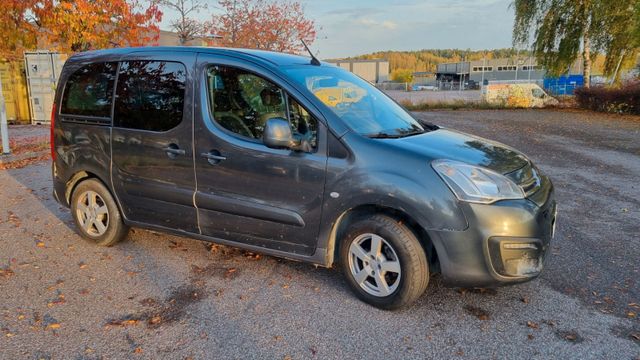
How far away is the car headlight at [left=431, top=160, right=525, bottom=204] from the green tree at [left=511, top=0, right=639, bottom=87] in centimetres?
2229

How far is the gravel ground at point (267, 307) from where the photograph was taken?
10.2 feet

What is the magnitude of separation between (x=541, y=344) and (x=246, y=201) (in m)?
2.34

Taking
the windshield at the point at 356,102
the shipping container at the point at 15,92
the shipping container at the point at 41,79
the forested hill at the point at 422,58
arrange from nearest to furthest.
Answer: the windshield at the point at 356,102
the shipping container at the point at 41,79
the shipping container at the point at 15,92
the forested hill at the point at 422,58

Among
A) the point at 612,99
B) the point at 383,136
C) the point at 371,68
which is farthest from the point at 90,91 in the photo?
the point at 371,68

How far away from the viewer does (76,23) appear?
12.9 m

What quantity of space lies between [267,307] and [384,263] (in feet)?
3.07

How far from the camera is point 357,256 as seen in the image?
367 cm

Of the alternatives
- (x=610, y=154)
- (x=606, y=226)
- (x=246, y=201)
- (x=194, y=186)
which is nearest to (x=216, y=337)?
(x=246, y=201)

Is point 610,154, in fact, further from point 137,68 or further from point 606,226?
point 137,68

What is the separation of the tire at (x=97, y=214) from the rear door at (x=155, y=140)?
210mm

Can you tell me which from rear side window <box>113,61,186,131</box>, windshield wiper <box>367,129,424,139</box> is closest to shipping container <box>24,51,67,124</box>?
rear side window <box>113,61,186,131</box>

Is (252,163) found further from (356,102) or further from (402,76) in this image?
(402,76)

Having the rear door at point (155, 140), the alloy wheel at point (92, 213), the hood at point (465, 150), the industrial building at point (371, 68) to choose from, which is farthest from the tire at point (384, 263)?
the industrial building at point (371, 68)

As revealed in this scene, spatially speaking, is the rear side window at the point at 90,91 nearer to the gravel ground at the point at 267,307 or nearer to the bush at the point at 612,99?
the gravel ground at the point at 267,307
